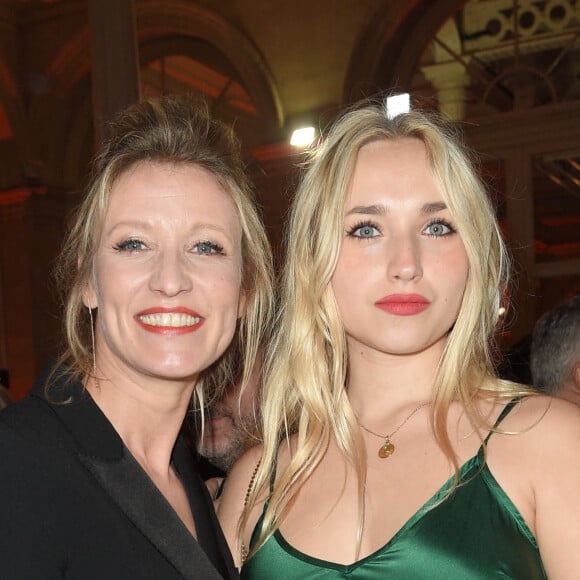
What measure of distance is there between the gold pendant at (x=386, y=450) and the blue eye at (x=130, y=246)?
728 millimetres

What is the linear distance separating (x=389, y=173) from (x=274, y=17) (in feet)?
20.5

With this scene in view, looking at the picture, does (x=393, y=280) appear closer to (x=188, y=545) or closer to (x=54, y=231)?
(x=188, y=545)

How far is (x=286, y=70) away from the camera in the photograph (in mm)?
7957

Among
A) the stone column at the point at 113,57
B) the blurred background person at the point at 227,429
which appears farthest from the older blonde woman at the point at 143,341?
the stone column at the point at 113,57

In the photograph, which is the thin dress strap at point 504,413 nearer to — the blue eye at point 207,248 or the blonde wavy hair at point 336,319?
the blonde wavy hair at point 336,319

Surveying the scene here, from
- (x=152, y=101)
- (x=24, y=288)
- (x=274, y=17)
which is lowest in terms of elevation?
(x=24, y=288)

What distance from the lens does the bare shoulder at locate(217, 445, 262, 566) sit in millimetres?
2296

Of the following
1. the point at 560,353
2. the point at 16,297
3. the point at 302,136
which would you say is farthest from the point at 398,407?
the point at 16,297

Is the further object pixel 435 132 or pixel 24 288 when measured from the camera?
pixel 24 288

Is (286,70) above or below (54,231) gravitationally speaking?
above

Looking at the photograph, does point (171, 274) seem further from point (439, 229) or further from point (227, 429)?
point (227, 429)

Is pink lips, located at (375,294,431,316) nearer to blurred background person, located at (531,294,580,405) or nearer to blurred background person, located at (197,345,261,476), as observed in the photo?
blurred background person, located at (197,345,261,476)

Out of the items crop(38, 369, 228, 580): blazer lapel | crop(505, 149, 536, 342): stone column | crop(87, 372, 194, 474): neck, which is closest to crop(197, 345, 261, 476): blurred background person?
crop(87, 372, 194, 474): neck

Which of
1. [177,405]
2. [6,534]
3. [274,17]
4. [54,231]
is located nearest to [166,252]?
[177,405]
